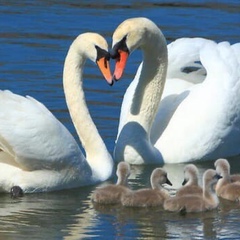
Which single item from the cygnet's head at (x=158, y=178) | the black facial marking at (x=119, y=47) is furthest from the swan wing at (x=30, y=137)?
the black facial marking at (x=119, y=47)

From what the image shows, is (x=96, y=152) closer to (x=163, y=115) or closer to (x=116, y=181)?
(x=116, y=181)

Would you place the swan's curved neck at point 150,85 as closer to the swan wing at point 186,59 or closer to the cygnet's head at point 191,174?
the swan wing at point 186,59

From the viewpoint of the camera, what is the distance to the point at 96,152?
49.9 ft

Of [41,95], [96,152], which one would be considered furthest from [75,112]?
[41,95]

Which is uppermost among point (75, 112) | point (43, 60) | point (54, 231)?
point (43, 60)

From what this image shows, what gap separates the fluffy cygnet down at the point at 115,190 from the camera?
1398 cm

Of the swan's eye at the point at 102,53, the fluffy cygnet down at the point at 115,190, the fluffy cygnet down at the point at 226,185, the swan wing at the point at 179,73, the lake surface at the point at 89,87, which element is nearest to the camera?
the lake surface at the point at 89,87

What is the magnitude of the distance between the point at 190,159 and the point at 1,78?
3.80 m

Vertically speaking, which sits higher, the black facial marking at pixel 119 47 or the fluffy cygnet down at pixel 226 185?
the black facial marking at pixel 119 47

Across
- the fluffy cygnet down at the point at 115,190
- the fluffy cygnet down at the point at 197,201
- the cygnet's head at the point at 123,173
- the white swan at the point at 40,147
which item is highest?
the white swan at the point at 40,147

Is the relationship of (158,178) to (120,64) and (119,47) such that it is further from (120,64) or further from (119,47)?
(119,47)

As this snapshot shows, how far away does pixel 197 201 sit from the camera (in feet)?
44.9

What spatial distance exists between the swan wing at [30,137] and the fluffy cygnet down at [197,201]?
1217 mm

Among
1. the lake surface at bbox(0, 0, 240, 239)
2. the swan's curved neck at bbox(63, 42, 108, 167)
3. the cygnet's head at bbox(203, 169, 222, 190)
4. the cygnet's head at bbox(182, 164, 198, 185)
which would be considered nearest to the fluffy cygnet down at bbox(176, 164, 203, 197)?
the cygnet's head at bbox(182, 164, 198, 185)
